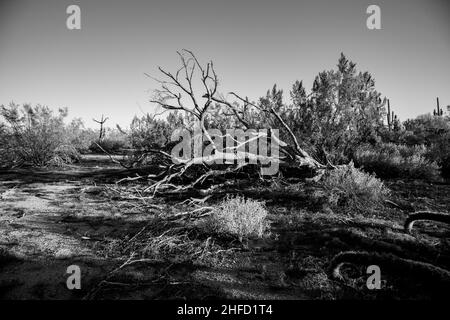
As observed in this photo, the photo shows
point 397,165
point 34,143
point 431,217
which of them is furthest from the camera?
point 34,143

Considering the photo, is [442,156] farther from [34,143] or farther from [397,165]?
[34,143]

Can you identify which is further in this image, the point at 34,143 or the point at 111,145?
the point at 111,145

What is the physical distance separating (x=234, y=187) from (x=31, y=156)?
10.3 metres

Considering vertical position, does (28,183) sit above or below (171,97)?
below

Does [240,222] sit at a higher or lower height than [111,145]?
lower

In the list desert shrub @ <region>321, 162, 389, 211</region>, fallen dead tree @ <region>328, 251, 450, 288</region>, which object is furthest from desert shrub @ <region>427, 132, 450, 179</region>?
fallen dead tree @ <region>328, 251, 450, 288</region>

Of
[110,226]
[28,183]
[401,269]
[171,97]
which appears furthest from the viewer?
[28,183]

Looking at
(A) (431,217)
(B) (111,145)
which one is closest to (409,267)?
(A) (431,217)

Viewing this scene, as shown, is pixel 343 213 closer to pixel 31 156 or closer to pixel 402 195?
pixel 402 195

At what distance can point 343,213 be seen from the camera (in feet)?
16.9

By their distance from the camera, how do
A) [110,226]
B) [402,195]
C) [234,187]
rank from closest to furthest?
[110,226]
[402,195]
[234,187]

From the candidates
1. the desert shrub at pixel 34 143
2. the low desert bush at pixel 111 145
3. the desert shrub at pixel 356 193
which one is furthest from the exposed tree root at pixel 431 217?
the low desert bush at pixel 111 145

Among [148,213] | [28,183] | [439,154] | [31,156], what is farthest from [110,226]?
[439,154]

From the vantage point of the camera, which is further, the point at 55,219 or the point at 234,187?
the point at 234,187
